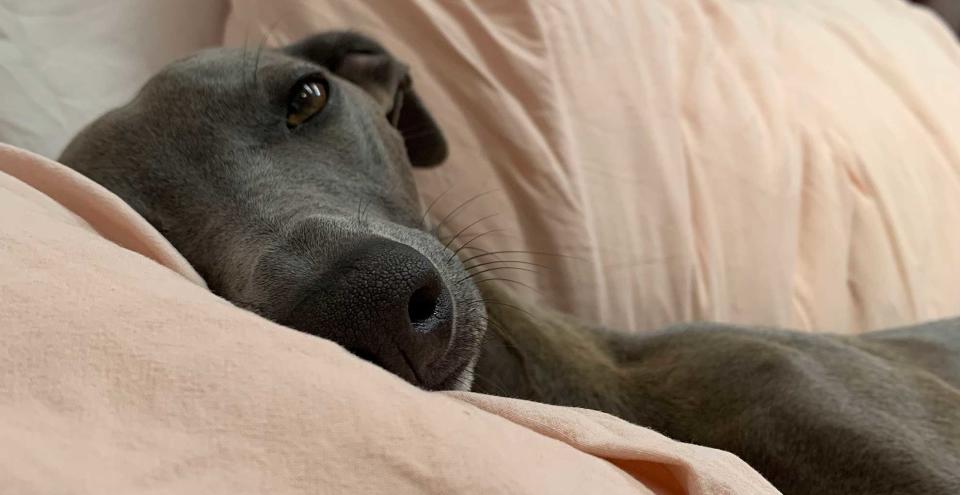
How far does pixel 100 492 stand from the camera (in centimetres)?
45

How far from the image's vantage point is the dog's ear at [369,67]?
1.58 meters

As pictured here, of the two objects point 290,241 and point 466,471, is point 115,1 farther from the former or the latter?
point 466,471

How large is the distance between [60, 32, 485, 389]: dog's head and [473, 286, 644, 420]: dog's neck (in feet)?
0.60

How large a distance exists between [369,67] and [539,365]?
2.29ft

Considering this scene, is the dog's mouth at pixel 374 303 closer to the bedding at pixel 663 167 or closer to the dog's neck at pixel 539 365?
the dog's neck at pixel 539 365

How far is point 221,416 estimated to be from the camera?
0.54m

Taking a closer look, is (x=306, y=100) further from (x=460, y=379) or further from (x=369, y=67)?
(x=460, y=379)

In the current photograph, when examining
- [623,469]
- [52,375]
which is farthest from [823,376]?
[52,375]

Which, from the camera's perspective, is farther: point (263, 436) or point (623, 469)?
point (623, 469)

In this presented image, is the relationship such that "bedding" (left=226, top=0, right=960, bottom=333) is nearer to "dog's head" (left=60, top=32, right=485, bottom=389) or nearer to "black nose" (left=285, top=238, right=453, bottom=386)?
"dog's head" (left=60, top=32, right=485, bottom=389)

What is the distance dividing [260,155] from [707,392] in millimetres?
696

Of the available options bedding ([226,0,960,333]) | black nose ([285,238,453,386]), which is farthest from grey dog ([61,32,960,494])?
bedding ([226,0,960,333])

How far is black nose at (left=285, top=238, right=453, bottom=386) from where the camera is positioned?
30.5 inches

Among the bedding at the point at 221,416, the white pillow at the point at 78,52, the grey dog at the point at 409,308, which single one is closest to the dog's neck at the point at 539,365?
the grey dog at the point at 409,308
